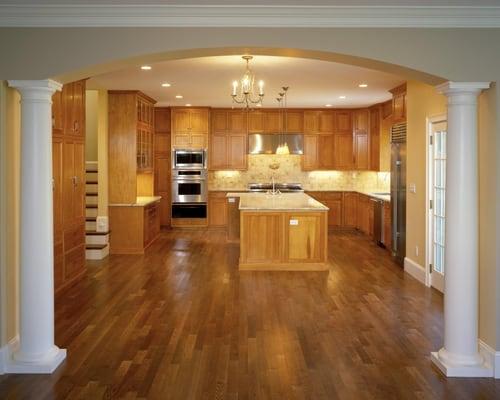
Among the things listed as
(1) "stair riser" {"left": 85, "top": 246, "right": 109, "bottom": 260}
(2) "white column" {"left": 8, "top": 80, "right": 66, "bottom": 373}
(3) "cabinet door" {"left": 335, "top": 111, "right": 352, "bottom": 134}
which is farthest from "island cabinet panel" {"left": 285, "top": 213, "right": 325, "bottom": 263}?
(3) "cabinet door" {"left": 335, "top": 111, "right": 352, "bottom": 134}

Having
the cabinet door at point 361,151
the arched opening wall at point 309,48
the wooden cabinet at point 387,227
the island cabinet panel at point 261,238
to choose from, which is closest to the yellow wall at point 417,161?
the wooden cabinet at point 387,227

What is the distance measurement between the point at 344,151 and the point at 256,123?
2157mm

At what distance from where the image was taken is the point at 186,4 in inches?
155

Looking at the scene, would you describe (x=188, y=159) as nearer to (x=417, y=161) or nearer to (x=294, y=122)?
(x=294, y=122)

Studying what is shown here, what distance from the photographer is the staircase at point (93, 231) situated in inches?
347

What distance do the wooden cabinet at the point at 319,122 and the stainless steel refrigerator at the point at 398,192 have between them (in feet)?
13.4

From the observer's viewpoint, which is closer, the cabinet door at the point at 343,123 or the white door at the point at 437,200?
the white door at the point at 437,200

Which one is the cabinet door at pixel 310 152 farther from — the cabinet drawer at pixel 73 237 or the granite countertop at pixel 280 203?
the cabinet drawer at pixel 73 237

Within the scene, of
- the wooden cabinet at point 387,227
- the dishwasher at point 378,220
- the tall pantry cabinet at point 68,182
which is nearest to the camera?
the tall pantry cabinet at point 68,182

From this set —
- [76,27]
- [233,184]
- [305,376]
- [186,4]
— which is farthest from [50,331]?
[233,184]

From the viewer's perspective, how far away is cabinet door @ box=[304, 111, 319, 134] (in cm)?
1252

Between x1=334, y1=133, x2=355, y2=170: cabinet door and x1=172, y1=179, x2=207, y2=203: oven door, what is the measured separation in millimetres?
3184

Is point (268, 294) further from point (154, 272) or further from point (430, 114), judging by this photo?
point (430, 114)

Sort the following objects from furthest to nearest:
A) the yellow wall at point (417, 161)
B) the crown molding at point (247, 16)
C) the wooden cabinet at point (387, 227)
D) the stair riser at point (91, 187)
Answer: the stair riser at point (91, 187), the wooden cabinet at point (387, 227), the yellow wall at point (417, 161), the crown molding at point (247, 16)
